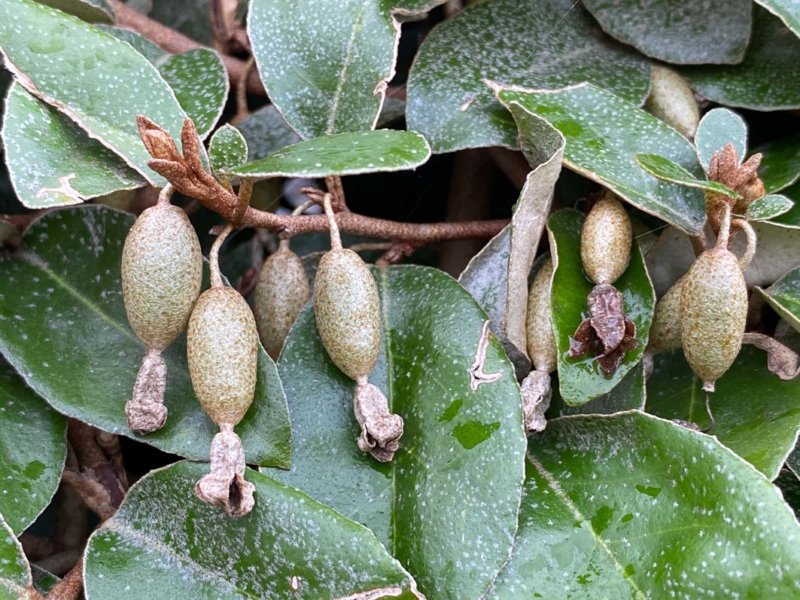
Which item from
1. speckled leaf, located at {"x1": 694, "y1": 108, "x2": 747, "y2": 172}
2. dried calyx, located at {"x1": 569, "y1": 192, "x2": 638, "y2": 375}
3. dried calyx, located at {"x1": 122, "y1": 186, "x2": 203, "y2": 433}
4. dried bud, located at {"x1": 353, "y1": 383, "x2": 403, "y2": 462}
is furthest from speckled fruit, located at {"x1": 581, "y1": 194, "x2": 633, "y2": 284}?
dried calyx, located at {"x1": 122, "y1": 186, "x2": 203, "y2": 433}

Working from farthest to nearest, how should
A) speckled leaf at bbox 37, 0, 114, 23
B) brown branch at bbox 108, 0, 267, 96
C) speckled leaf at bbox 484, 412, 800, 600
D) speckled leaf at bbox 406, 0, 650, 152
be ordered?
brown branch at bbox 108, 0, 267, 96, speckled leaf at bbox 37, 0, 114, 23, speckled leaf at bbox 406, 0, 650, 152, speckled leaf at bbox 484, 412, 800, 600

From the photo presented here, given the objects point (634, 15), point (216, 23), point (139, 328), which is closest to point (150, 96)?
point (139, 328)

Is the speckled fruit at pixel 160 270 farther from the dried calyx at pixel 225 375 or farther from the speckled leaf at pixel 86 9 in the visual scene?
the speckled leaf at pixel 86 9

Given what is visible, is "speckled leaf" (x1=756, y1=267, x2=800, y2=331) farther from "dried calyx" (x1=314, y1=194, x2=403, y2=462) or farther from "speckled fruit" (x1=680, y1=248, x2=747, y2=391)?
"dried calyx" (x1=314, y1=194, x2=403, y2=462)

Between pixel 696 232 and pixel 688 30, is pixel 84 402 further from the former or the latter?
pixel 688 30

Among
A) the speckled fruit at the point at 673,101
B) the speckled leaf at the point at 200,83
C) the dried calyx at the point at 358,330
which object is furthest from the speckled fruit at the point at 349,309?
the speckled fruit at the point at 673,101

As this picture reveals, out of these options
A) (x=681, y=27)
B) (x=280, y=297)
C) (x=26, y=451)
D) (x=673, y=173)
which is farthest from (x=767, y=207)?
(x=26, y=451)

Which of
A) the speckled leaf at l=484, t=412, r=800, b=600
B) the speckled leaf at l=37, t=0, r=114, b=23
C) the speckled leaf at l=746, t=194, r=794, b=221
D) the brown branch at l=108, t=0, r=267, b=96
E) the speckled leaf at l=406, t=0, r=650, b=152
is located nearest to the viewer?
the speckled leaf at l=484, t=412, r=800, b=600
